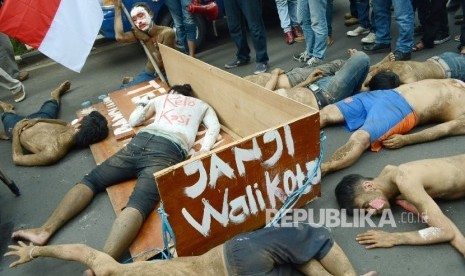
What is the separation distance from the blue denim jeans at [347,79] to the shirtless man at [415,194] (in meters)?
1.21

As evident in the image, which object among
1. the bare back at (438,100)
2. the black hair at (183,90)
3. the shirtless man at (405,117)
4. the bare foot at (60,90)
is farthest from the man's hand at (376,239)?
the bare foot at (60,90)

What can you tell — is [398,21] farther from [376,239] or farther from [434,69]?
[376,239]

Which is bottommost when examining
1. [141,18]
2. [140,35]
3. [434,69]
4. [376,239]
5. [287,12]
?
[376,239]

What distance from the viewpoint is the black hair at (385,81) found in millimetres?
3252

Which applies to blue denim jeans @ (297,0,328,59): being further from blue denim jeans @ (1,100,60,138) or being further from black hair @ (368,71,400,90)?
blue denim jeans @ (1,100,60,138)

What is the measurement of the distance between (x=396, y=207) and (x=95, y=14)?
3.02m

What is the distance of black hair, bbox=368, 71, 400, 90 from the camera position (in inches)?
128

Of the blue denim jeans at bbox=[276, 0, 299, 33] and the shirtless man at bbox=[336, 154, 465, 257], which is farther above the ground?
the blue denim jeans at bbox=[276, 0, 299, 33]

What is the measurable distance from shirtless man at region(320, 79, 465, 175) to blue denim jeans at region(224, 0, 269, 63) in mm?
1876

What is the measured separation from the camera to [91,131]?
3.45 meters

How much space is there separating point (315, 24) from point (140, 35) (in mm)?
1954

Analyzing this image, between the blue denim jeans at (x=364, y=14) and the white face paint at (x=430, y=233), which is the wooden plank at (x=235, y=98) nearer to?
the white face paint at (x=430, y=233)

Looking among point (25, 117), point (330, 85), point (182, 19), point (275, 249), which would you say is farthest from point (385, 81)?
point (25, 117)

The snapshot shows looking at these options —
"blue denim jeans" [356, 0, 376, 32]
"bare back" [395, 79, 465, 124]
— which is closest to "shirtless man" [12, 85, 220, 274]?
"bare back" [395, 79, 465, 124]
